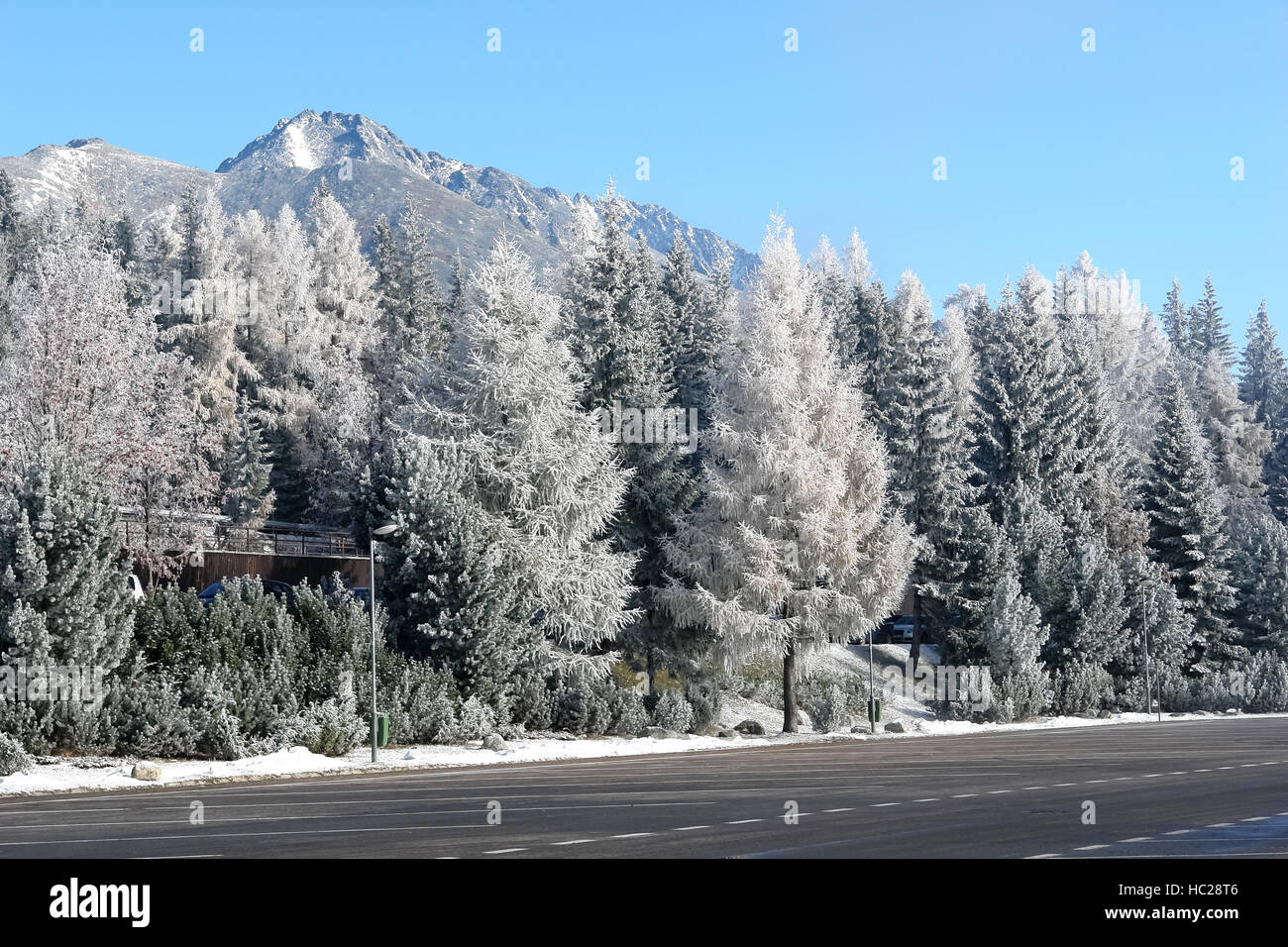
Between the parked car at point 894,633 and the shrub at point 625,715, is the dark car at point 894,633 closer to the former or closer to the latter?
the parked car at point 894,633

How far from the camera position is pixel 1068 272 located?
11394cm

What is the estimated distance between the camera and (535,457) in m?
38.6

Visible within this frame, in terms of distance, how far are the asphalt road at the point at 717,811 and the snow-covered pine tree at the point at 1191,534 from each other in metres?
34.5

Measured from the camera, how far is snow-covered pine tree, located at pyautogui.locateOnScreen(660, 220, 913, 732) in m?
40.4

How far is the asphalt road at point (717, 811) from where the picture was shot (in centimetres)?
1355

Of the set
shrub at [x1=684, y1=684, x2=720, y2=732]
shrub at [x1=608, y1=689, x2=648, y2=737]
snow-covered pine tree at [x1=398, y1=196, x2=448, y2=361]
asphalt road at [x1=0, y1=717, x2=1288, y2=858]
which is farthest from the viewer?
snow-covered pine tree at [x1=398, y1=196, x2=448, y2=361]

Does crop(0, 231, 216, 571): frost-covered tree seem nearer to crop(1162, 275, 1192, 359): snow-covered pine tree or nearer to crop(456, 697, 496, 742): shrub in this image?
crop(456, 697, 496, 742): shrub

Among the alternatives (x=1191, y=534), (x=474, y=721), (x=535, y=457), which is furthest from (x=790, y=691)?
(x=1191, y=534)

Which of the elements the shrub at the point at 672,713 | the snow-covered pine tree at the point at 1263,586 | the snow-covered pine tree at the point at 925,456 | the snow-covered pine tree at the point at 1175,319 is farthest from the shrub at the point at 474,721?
the snow-covered pine tree at the point at 1175,319

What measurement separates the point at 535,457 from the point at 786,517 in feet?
28.4

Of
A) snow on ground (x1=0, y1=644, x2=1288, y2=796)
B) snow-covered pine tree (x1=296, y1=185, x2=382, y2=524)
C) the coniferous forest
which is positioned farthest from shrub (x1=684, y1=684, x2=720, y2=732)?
snow-covered pine tree (x1=296, y1=185, x2=382, y2=524)

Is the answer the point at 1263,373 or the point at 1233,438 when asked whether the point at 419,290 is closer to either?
the point at 1233,438

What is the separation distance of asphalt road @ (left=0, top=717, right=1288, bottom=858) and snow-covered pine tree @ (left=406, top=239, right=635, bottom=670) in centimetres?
871

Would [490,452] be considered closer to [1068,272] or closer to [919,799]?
[919,799]
